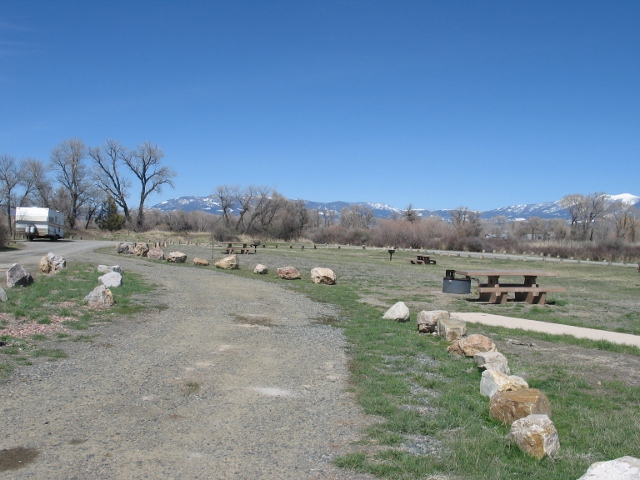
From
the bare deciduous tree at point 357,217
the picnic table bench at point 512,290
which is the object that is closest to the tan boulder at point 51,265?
the picnic table bench at point 512,290

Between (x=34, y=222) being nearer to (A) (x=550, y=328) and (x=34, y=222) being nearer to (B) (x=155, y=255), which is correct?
(B) (x=155, y=255)

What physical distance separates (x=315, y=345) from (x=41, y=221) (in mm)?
38602

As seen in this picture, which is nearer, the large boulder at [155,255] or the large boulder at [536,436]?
the large boulder at [536,436]

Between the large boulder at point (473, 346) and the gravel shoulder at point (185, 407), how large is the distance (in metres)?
1.68

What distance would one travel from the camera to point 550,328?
404 inches

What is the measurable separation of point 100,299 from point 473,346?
7.44m

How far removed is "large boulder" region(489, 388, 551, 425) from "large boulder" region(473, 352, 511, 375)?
134 centimetres

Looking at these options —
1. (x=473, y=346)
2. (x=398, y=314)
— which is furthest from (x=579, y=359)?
(x=398, y=314)

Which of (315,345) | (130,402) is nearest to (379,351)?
(315,345)

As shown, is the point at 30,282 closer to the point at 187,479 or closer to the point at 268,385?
the point at 268,385

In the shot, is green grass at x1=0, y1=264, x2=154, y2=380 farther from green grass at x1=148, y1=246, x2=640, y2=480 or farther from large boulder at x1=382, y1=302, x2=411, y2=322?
large boulder at x1=382, y1=302, x2=411, y2=322

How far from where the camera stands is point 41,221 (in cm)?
4066

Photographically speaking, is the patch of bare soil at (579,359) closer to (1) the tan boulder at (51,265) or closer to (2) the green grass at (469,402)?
(2) the green grass at (469,402)

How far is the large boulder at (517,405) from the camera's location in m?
4.74
